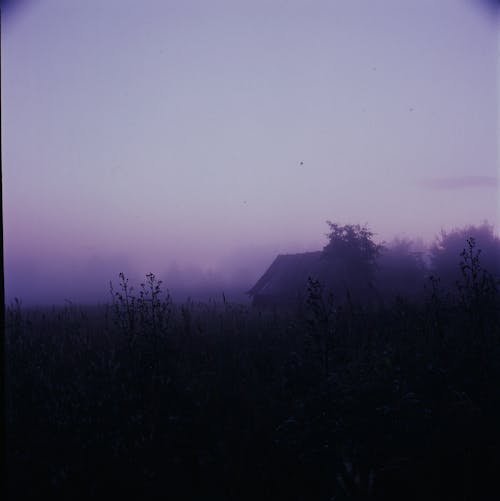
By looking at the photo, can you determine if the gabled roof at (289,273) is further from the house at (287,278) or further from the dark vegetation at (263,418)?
the dark vegetation at (263,418)

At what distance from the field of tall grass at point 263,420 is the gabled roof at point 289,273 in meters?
20.3

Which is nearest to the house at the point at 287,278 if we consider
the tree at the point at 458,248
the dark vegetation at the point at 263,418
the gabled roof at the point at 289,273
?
the gabled roof at the point at 289,273

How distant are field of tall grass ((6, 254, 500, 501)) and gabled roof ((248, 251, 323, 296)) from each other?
66.5 feet

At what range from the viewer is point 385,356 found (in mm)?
5043

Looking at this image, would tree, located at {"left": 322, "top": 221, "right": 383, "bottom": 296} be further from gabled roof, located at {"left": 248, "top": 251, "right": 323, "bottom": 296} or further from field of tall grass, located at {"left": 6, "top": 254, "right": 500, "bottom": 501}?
field of tall grass, located at {"left": 6, "top": 254, "right": 500, "bottom": 501}

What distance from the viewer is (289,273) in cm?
2844

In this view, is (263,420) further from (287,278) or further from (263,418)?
(287,278)

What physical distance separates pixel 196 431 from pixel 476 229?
45.4 meters

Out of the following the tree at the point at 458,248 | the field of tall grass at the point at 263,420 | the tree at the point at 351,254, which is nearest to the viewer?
the field of tall grass at the point at 263,420

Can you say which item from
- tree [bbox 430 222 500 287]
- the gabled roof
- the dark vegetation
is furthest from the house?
the dark vegetation

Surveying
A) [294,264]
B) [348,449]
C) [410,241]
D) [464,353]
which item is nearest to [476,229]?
[410,241]

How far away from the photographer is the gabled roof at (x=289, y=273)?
26.8 metres

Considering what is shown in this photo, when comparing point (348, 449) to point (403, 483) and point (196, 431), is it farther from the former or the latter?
point (196, 431)

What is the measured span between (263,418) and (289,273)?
24.8 meters
